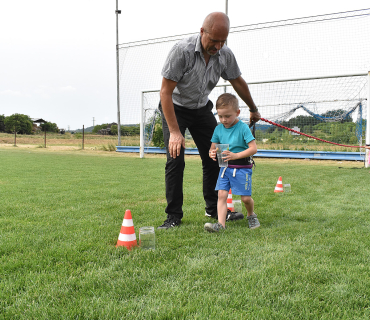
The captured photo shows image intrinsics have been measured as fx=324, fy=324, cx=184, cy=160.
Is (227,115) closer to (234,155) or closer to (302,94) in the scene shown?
(234,155)

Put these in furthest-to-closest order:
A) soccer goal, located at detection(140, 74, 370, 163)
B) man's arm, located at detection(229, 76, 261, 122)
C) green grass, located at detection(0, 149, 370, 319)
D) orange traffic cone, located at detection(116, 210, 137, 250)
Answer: soccer goal, located at detection(140, 74, 370, 163) < man's arm, located at detection(229, 76, 261, 122) < orange traffic cone, located at detection(116, 210, 137, 250) < green grass, located at detection(0, 149, 370, 319)

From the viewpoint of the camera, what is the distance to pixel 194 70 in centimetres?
308

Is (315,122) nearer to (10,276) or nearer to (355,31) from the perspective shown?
(355,31)

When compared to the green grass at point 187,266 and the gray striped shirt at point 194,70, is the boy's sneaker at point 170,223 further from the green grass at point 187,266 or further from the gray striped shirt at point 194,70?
the gray striped shirt at point 194,70

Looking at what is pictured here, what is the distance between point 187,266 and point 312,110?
46.6 feet

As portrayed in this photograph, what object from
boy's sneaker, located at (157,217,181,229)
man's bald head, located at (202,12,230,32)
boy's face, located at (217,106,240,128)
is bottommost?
boy's sneaker, located at (157,217,181,229)

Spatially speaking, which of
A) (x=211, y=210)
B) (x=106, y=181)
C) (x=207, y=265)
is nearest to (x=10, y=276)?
(x=207, y=265)

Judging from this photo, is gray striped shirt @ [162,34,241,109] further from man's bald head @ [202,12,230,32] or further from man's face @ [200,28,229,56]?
man's bald head @ [202,12,230,32]

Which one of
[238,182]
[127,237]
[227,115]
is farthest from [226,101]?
[127,237]

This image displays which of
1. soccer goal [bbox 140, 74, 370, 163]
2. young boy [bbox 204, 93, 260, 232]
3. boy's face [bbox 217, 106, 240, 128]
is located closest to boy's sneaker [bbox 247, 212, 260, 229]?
young boy [bbox 204, 93, 260, 232]

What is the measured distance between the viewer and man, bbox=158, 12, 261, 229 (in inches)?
115

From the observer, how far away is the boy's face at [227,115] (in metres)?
3.10

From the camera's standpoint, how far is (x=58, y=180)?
6.84 meters

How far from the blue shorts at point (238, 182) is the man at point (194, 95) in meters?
0.47
